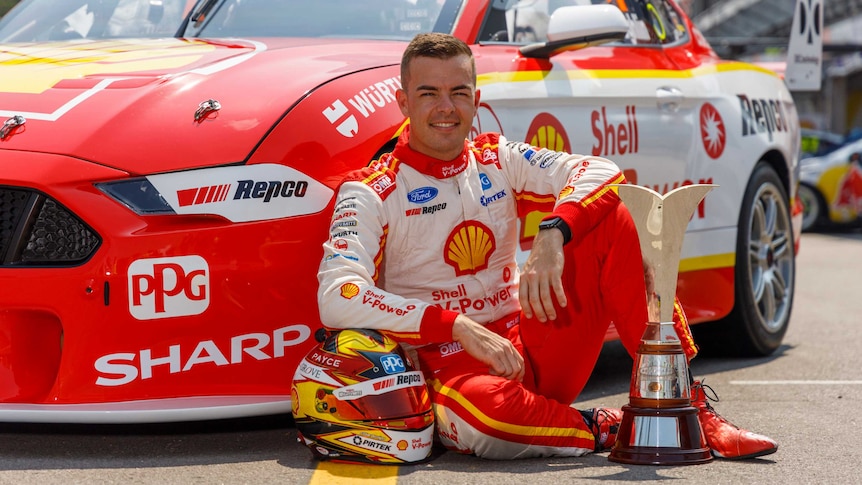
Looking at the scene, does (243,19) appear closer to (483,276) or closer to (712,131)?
(483,276)

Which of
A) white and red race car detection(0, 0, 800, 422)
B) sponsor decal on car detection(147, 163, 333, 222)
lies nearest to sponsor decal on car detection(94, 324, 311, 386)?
white and red race car detection(0, 0, 800, 422)

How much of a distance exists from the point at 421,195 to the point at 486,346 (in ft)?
1.72

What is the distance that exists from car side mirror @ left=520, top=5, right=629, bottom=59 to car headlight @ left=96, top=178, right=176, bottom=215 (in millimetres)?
1674

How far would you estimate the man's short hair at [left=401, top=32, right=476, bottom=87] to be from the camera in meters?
3.87

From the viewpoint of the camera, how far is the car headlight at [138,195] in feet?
11.6

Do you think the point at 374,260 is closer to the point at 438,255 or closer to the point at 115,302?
the point at 438,255

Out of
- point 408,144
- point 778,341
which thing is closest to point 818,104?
point 778,341

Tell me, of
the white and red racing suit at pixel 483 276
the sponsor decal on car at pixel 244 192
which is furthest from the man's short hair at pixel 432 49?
the sponsor decal on car at pixel 244 192

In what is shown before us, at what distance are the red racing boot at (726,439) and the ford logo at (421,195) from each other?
2.96 ft

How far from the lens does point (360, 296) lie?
3.55 metres

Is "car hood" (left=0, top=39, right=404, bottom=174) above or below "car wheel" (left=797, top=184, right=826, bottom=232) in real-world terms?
above

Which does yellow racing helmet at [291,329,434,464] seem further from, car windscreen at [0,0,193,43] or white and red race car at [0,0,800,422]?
car windscreen at [0,0,193,43]

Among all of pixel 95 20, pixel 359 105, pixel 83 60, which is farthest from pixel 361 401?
pixel 95 20

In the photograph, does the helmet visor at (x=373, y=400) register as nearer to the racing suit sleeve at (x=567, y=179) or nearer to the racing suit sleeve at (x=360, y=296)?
the racing suit sleeve at (x=360, y=296)
